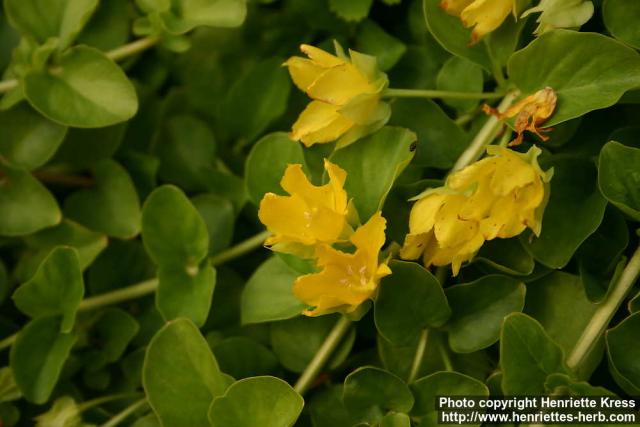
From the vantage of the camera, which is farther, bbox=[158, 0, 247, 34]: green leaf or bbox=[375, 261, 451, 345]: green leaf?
bbox=[158, 0, 247, 34]: green leaf

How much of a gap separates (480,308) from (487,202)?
145 millimetres

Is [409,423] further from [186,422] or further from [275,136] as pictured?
[275,136]

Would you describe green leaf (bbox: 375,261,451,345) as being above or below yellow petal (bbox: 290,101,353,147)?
below

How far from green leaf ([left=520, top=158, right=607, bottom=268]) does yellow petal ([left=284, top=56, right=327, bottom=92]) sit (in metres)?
0.25

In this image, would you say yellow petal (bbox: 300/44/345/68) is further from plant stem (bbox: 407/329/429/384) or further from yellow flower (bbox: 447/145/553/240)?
plant stem (bbox: 407/329/429/384)

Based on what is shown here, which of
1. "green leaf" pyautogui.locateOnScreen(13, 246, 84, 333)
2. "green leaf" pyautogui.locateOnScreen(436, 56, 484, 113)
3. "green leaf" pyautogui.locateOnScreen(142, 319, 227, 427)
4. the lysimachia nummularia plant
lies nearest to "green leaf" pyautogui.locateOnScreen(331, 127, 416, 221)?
the lysimachia nummularia plant

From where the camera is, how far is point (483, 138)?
769 mm

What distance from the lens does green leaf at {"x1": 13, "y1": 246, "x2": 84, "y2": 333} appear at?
0.85 m

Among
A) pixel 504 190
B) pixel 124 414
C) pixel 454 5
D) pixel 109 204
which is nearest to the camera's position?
pixel 504 190

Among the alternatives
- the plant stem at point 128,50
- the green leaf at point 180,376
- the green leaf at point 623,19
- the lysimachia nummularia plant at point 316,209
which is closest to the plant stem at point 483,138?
the lysimachia nummularia plant at point 316,209

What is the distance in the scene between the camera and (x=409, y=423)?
713mm

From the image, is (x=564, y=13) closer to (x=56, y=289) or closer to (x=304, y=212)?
(x=304, y=212)

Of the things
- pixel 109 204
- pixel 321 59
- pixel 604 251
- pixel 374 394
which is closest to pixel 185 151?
pixel 109 204

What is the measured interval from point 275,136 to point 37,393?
386 millimetres
